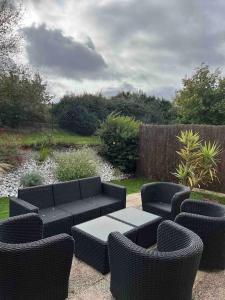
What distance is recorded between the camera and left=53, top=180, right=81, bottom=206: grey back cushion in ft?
15.6

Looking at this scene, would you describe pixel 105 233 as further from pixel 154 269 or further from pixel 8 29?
pixel 8 29

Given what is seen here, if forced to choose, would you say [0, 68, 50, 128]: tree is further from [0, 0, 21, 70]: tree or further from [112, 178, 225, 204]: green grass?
[112, 178, 225, 204]: green grass

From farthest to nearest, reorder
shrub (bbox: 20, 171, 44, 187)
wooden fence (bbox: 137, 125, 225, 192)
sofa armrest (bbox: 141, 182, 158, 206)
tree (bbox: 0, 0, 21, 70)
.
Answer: tree (bbox: 0, 0, 21, 70)
wooden fence (bbox: 137, 125, 225, 192)
shrub (bbox: 20, 171, 44, 187)
sofa armrest (bbox: 141, 182, 158, 206)

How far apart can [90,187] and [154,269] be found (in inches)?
128

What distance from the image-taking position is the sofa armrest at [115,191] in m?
5.11

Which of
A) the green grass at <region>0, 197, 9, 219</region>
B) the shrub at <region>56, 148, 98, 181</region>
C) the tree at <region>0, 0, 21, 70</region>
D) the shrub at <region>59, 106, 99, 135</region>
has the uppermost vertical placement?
the tree at <region>0, 0, 21, 70</region>

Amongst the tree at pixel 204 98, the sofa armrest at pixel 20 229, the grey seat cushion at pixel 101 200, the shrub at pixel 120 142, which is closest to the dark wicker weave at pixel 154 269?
the sofa armrest at pixel 20 229

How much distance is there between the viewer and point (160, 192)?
17.2 ft

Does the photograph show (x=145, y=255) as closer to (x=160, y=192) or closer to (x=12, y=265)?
(x=12, y=265)

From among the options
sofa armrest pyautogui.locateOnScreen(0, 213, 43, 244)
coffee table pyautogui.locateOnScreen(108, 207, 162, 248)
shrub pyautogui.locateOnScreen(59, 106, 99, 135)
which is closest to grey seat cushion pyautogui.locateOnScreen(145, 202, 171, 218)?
coffee table pyautogui.locateOnScreen(108, 207, 162, 248)

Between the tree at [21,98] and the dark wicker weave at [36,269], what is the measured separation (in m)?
9.37

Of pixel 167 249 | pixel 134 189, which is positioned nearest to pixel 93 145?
pixel 134 189

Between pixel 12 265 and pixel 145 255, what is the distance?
3.73 ft

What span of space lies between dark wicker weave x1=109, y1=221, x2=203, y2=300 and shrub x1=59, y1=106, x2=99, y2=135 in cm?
1083
